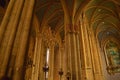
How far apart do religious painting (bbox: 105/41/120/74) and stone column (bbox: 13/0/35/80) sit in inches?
586

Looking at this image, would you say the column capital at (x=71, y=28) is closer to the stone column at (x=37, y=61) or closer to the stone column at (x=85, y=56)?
the stone column at (x=85, y=56)

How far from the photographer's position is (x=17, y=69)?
14.0 ft

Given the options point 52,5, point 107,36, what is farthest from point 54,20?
point 107,36

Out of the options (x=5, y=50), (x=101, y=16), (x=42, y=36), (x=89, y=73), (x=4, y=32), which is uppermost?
(x=101, y=16)

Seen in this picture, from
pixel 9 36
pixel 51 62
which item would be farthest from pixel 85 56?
pixel 9 36

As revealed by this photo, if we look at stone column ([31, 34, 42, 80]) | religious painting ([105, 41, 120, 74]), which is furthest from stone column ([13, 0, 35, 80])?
religious painting ([105, 41, 120, 74])

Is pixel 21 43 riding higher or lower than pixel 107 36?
lower

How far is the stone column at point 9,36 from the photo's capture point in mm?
4376

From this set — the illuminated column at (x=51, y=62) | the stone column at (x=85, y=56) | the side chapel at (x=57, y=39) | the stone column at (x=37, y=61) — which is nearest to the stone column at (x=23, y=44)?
the side chapel at (x=57, y=39)

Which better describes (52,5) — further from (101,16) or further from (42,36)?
(101,16)

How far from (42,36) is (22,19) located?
8436mm

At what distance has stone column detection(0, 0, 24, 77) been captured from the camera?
4.38 m

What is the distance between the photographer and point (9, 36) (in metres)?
5.08

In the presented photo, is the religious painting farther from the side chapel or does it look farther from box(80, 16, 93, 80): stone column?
box(80, 16, 93, 80): stone column
